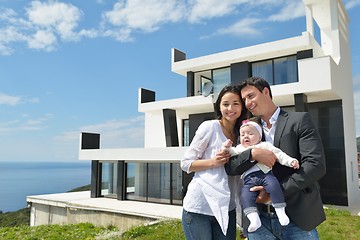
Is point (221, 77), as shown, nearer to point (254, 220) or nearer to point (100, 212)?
point (100, 212)

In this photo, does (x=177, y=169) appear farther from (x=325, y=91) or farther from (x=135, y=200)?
(x=325, y=91)

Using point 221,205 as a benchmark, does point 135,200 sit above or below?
below

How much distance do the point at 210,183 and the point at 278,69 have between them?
1167cm

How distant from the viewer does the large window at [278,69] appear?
1237cm

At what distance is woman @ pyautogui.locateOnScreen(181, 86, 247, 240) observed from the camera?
6.79 ft

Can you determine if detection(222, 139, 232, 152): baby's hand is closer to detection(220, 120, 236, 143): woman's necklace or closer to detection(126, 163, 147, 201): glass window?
detection(220, 120, 236, 143): woman's necklace

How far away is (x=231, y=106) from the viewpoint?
218cm

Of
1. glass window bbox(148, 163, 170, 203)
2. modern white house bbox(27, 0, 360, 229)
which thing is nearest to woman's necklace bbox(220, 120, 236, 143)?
modern white house bbox(27, 0, 360, 229)

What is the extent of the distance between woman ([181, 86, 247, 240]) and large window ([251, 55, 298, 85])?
10.9m

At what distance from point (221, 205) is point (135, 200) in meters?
13.0

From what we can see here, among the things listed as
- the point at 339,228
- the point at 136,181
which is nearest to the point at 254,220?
the point at 339,228

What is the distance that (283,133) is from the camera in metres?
1.94

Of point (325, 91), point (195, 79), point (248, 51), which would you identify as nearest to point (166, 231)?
point (325, 91)

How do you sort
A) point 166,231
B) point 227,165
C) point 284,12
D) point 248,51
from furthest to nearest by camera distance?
1. point 284,12
2. point 248,51
3. point 166,231
4. point 227,165
